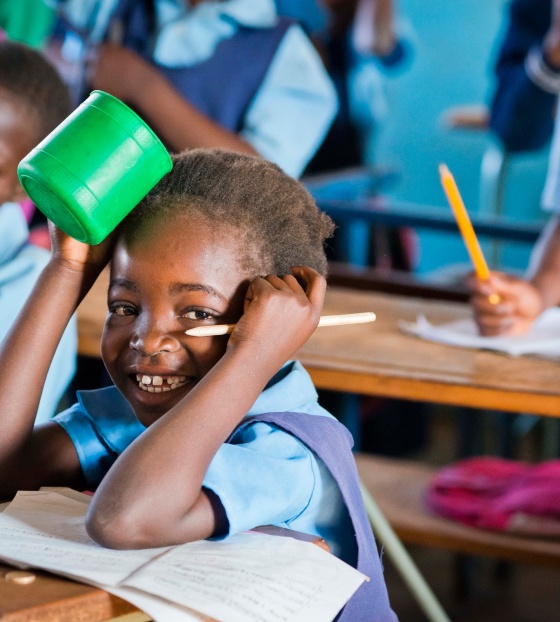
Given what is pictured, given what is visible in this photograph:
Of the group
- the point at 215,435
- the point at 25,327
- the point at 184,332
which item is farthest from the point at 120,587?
the point at 25,327

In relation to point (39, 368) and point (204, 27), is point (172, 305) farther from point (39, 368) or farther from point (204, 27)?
point (204, 27)

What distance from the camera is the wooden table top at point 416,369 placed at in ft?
4.75

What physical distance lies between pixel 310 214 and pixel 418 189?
5.24m

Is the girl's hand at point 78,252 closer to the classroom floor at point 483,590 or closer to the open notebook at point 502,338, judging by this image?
the open notebook at point 502,338

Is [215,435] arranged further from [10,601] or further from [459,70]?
[459,70]

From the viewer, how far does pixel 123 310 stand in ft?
3.75

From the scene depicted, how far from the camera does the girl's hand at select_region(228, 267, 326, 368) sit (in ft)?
3.44

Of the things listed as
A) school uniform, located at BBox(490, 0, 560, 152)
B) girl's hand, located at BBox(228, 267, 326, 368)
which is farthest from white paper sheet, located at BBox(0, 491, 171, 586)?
school uniform, located at BBox(490, 0, 560, 152)

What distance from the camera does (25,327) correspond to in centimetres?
120

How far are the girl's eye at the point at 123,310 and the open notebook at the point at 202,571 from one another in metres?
0.24

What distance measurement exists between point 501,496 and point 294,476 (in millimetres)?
1263

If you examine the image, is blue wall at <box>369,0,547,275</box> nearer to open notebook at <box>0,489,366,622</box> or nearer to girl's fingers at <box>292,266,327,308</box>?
girl's fingers at <box>292,266,327,308</box>

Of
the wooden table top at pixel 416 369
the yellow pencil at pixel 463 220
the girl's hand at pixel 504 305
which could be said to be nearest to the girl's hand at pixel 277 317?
the wooden table top at pixel 416 369

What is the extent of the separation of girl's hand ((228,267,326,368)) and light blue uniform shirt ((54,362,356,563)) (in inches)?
2.8
